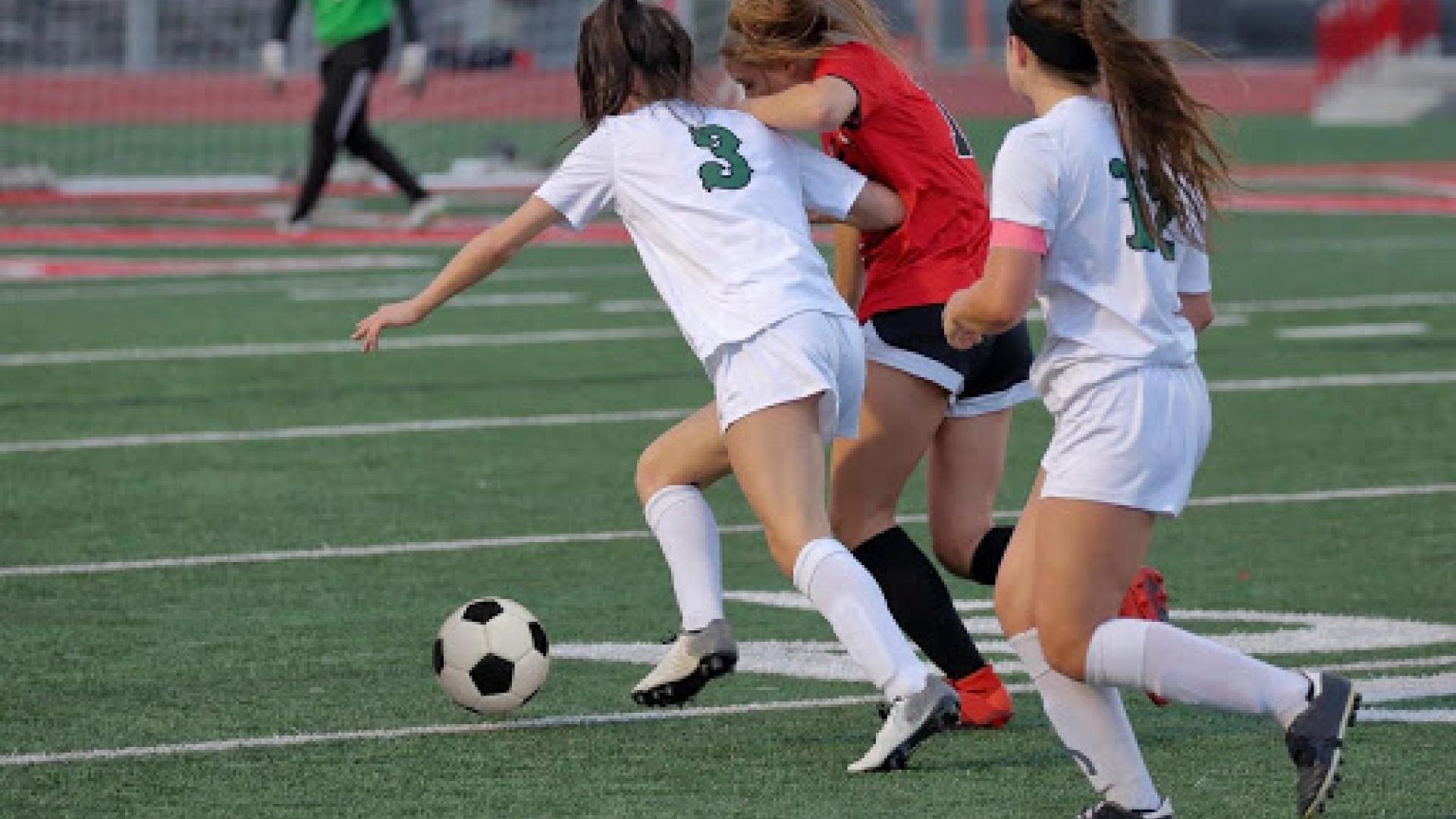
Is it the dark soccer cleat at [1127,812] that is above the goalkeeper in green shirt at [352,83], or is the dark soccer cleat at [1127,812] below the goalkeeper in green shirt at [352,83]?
above

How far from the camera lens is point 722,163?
21.9ft

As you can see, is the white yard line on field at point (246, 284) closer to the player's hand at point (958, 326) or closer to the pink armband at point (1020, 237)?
the player's hand at point (958, 326)

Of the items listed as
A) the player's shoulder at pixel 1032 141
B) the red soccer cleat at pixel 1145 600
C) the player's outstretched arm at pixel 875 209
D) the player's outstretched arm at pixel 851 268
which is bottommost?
the red soccer cleat at pixel 1145 600

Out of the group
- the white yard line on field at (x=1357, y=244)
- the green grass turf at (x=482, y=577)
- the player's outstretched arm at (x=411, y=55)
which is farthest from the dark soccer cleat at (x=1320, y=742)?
the player's outstretched arm at (x=411, y=55)

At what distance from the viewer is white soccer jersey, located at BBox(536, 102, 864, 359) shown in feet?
21.7

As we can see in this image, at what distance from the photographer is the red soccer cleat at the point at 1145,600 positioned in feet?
19.9

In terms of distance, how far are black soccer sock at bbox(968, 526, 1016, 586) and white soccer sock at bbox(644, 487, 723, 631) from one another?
0.67 metres

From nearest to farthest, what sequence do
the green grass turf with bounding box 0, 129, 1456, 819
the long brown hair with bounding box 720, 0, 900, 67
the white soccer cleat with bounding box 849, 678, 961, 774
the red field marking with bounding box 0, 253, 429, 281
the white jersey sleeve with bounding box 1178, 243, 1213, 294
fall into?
the white jersey sleeve with bounding box 1178, 243, 1213, 294 < the white soccer cleat with bounding box 849, 678, 961, 774 < the green grass turf with bounding box 0, 129, 1456, 819 < the long brown hair with bounding box 720, 0, 900, 67 < the red field marking with bounding box 0, 253, 429, 281

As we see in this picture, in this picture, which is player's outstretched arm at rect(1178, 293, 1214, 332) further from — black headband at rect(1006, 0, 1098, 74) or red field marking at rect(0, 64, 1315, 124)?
red field marking at rect(0, 64, 1315, 124)

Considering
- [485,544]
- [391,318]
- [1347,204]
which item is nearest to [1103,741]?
[391,318]

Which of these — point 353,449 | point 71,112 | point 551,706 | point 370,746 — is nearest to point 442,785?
point 370,746

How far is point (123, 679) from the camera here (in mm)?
7617

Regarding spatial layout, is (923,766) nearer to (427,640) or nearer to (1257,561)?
(427,640)

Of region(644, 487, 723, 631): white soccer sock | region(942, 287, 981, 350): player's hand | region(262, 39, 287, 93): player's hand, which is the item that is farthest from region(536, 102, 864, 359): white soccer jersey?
region(262, 39, 287, 93): player's hand
